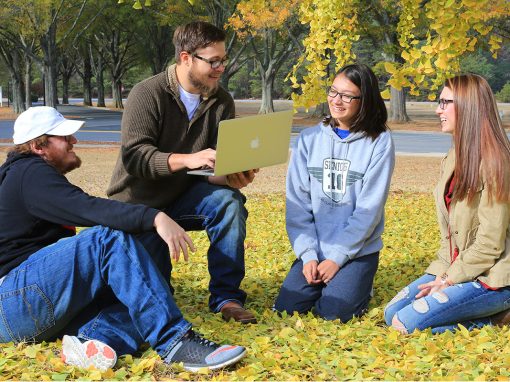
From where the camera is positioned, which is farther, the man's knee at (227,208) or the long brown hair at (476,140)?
the man's knee at (227,208)

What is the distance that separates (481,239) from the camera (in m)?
3.69

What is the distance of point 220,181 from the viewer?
4133 mm

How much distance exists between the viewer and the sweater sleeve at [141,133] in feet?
13.0

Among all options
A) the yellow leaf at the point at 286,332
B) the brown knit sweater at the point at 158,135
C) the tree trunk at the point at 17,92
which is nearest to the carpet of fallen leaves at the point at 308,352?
the yellow leaf at the point at 286,332

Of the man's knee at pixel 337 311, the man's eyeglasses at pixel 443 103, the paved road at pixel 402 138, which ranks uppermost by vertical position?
the man's eyeglasses at pixel 443 103

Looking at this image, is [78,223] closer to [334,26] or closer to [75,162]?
[75,162]

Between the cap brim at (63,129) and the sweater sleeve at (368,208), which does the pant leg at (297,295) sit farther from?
the cap brim at (63,129)

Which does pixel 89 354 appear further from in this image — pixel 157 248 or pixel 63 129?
pixel 157 248

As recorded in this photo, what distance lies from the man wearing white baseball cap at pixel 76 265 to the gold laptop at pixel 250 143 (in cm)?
56

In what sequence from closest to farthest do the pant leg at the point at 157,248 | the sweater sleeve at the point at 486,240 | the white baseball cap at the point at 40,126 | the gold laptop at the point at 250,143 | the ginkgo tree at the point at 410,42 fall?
the white baseball cap at the point at 40,126 → the gold laptop at the point at 250,143 → the sweater sleeve at the point at 486,240 → the pant leg at the point at 157,248 → the ginkgo tree at the point at 410,42

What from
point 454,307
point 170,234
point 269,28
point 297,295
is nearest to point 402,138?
point 269,28

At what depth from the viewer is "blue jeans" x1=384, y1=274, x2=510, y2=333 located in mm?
3707

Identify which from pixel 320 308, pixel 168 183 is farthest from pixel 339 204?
pixel 168 183

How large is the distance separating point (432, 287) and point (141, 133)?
1774 mm
